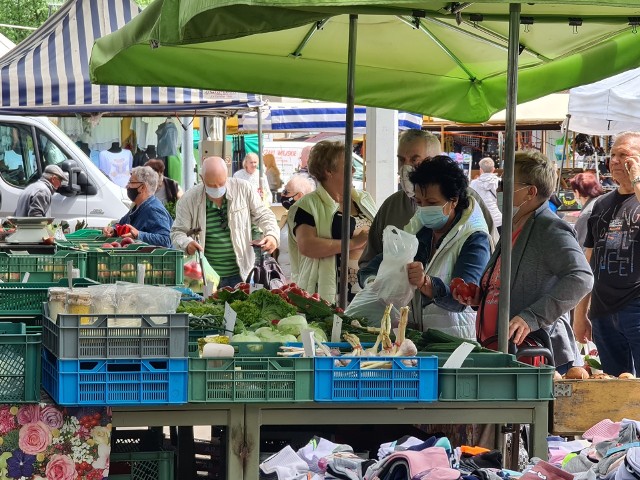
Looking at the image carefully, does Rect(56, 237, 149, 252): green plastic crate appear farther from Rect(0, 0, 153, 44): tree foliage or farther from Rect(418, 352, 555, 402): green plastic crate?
Rect(0, 0, 153, 44): tree foliage

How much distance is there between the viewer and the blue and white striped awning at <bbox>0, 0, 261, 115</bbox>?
11.2 metres

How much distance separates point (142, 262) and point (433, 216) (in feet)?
6.12

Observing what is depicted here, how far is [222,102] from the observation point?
11766 millimetres

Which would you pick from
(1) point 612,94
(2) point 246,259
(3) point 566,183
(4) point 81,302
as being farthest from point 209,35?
(3) point 566,183


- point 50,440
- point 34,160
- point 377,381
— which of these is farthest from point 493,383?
point 34,160

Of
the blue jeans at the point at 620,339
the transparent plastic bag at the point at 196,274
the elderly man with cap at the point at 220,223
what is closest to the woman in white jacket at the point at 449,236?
the blue jeans at the point at 620,339

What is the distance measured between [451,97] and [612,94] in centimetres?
556

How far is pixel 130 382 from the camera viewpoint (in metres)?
3.94

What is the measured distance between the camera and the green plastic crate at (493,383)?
411 centimetres

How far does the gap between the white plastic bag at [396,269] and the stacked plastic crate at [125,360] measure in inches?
73.3

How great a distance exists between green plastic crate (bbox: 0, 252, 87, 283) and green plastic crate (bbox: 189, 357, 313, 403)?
108 inches

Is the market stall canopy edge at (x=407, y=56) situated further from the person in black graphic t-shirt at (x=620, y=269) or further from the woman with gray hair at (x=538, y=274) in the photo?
the woman with gray hair at (x=538, y=274)

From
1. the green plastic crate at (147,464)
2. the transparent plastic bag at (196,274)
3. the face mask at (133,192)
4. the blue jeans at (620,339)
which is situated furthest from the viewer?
the face mask at (133,192)

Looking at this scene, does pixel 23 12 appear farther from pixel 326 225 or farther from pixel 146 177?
pixel 326 225
